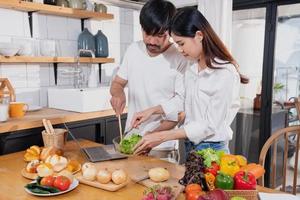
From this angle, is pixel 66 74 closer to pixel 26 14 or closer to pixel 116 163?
pixel 26 14

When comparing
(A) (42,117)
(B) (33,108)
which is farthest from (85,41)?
(A) (42,117)

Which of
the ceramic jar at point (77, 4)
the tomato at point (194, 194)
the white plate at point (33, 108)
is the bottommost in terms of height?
the tomato at point (194, 194)

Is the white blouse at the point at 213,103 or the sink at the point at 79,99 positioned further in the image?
the sink at the point at 79,99

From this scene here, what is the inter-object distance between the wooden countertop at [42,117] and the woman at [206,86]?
1.18m

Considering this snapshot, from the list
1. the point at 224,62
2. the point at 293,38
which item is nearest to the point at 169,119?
the point at 224,62

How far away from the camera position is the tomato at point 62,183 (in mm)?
1210

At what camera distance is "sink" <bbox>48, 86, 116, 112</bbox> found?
2.71m

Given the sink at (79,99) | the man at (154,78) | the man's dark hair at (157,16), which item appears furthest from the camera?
the sink at (79,99)

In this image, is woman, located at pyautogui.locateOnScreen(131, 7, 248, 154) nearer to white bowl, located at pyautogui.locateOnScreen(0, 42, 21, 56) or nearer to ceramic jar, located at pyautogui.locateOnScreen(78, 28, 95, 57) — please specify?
white bowl, located at pyautogui.locateOnScreen(0, 42, 21, 56)

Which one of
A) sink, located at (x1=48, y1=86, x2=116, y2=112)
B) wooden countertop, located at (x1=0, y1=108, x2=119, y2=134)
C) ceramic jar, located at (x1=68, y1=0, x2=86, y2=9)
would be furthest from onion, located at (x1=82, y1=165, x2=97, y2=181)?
ceramic jar, located at (x1=68, y1=0, x2=86, y2=9)

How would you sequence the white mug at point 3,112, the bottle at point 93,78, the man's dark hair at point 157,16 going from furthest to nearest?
the bottle at point 93,78
the white mug at point 3,112
the man's dark hair at point 157,16

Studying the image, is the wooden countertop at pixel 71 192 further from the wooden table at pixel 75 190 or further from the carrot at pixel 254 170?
the carrot at pixel 254 170

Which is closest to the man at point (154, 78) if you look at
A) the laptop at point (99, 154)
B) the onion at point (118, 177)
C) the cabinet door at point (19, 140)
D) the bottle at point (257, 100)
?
the laptop at point (99, 154)

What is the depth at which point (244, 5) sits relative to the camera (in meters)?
3.39
